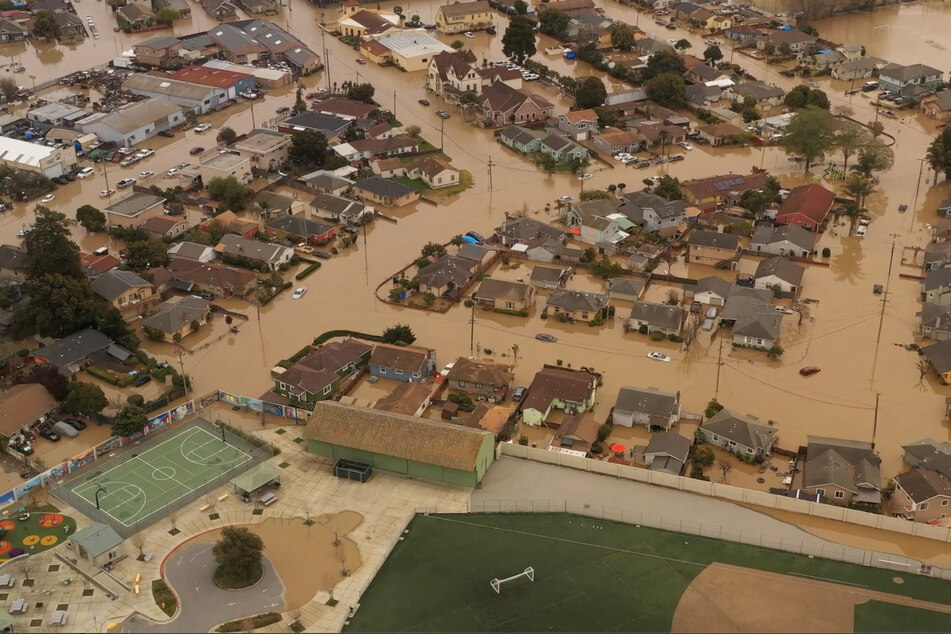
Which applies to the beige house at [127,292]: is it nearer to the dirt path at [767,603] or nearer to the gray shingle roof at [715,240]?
the gray shingle roof at [715,240]

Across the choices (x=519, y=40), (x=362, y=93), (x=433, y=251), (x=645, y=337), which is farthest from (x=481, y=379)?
(x=519, y=40)

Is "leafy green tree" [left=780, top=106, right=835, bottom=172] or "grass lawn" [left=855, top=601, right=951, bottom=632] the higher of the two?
"leafy green tree" [left=780, top=106, right=835, bottom=172]

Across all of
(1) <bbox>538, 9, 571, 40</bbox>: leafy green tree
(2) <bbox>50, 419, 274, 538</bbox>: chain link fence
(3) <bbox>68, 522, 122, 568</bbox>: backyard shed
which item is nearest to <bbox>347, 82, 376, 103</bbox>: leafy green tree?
(1) <bbox>538, 9, 571, 40</bbox>: leafy green tree

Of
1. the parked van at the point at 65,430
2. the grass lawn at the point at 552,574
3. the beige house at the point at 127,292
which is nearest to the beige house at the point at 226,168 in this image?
the beige house at the point at 127,292

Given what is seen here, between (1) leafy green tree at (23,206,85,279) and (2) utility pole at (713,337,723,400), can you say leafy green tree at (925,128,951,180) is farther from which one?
(1) leafy green tree at (23,206,85,279)

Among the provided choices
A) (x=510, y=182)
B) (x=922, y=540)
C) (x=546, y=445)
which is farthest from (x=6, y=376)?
(x=922, y=540)
